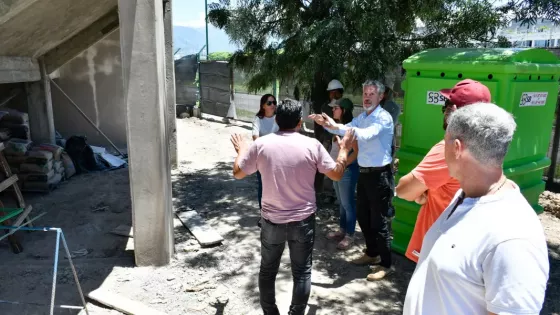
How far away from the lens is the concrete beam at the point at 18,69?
5.54 metres

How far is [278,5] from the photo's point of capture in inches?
221

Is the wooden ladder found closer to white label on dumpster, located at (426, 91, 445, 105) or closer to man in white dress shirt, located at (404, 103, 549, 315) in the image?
white label on dumpster, located at (426, 91, 445, 105)

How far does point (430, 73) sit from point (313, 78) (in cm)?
164

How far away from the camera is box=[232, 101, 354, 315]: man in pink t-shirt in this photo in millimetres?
2805

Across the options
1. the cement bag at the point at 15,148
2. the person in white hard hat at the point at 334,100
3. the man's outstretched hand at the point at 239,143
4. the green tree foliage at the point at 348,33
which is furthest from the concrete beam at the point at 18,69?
the person in white hard hat at the point at 334,100

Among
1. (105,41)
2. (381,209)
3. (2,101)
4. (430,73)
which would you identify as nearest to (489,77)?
(430,73)

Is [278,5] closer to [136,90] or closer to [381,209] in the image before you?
[136,90]

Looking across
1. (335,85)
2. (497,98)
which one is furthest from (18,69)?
(497,98)

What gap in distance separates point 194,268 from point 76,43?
5.45m

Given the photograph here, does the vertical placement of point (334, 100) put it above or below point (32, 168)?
above

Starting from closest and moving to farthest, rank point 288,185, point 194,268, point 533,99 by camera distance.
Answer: point 288,185 < point 533,99 < point 194,268

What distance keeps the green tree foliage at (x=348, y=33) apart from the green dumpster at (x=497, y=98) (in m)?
0.96

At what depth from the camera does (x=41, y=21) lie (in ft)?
17.0

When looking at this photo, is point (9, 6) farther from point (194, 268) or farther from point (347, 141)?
point (347, 141)
